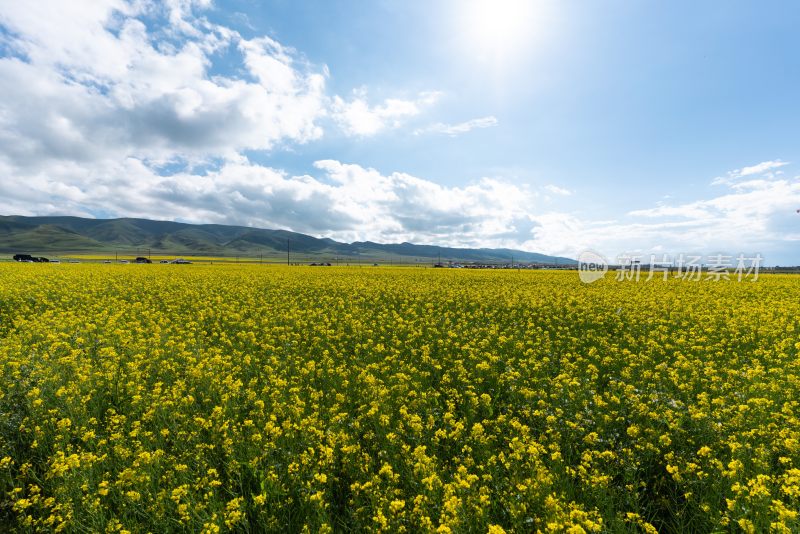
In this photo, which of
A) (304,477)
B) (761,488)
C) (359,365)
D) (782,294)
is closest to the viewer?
(761,488)

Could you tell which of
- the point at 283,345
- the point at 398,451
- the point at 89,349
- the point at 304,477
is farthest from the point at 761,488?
the point at 89,349

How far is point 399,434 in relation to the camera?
5.47m

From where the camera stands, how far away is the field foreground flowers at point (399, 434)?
13.4 ft

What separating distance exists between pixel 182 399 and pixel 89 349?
536 centimetres

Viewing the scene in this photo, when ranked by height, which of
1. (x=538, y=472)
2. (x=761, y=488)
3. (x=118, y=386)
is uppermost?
(x=761, y=488)

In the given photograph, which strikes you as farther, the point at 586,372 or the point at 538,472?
the point at 586,372

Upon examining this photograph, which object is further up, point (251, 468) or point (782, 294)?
point (782, 294)

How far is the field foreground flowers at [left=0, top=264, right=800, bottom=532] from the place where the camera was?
408 centimetres

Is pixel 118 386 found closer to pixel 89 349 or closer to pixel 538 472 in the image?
pixel 89 349

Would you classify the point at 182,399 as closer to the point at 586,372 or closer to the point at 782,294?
the point at 586,372

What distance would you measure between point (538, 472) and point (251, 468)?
145 inches

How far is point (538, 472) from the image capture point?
4309 mm

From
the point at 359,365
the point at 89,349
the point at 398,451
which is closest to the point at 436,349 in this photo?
the point at 359,365

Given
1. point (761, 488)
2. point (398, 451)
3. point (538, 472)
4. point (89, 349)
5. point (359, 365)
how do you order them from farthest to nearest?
point (89, 349) < point (359, 365) < point (398, 451) < point (538, 472) < point (761, 488)
